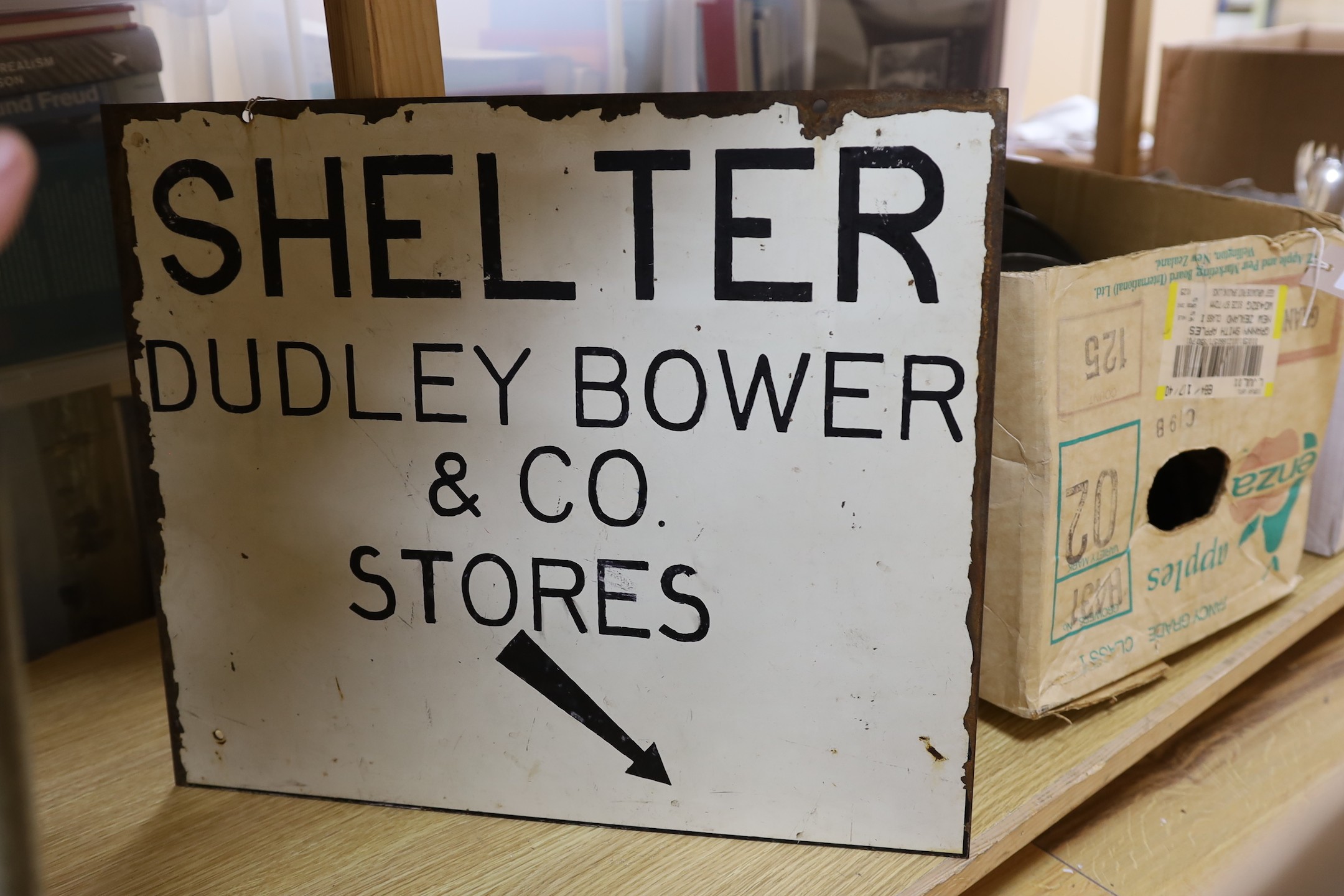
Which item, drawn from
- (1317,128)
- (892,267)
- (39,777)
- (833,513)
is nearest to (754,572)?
(833,513)

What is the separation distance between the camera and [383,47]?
1.95 ft

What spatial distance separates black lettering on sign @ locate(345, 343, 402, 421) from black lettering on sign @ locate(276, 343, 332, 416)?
1 centimetres

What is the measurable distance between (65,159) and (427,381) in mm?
458

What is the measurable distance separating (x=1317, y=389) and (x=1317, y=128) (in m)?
0.56

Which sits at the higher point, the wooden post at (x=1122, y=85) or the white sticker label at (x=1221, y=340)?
the wooden post at (x=1122, y=85)

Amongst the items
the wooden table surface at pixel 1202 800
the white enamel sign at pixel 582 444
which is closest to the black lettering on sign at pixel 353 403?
the white enamel sign at pixel 582 444

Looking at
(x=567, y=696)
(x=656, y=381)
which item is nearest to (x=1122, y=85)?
(x=656, y=381)

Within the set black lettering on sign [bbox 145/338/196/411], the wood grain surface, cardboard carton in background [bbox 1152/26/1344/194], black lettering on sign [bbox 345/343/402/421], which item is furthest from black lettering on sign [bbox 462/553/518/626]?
cardboard carton in background [bbox 1152/26/1344/194]

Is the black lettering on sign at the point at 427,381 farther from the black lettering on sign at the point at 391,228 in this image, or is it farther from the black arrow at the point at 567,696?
the black arrow at the point at 567,696

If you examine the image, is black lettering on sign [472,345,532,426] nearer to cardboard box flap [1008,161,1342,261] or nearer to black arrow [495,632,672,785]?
black arrow [495,632,672,785]

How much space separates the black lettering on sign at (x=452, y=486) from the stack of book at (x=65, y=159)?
1.47ft

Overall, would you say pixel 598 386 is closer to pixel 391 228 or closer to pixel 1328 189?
pixel 391 228

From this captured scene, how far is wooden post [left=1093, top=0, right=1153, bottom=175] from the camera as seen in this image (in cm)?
127

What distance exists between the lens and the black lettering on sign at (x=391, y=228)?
58 cm
